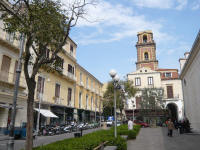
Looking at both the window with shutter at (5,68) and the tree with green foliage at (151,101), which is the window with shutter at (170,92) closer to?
the tree with green foliage at (151,101)

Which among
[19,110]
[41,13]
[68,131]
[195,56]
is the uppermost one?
[195,56]

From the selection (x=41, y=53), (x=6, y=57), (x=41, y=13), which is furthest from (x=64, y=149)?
(x=6, y=57)

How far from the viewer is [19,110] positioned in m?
19.7

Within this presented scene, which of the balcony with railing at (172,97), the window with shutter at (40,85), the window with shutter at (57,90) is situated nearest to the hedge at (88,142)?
the window with shutter at (40,85)

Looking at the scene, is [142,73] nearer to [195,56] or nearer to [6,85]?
[195,56]

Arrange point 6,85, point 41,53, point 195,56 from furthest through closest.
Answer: point 195,56 < point 6,85 < point 41,53

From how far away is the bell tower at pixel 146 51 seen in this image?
5035cm

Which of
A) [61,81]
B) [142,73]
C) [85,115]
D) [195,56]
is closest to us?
[195,56]

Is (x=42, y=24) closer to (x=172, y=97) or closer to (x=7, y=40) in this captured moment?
(x=7, y=40)

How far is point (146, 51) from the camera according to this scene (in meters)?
51.8

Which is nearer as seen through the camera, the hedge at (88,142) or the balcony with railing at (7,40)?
the hedge at (88,142)

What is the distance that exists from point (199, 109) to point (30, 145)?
1755 centimetres

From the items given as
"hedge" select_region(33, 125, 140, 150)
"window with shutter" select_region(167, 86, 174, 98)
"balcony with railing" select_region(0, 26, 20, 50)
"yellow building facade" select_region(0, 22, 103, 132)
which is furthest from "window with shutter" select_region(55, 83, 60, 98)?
"window with shutter" select_region(167, 86, 174, 98)

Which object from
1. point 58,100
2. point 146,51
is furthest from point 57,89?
point 146,51
